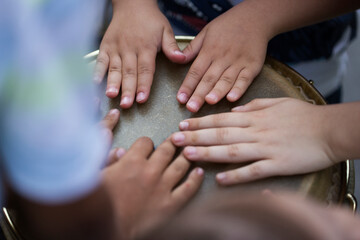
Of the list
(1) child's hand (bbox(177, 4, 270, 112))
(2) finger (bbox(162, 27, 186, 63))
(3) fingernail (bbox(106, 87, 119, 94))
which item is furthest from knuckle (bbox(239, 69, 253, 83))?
(3) fingernail (bbox(106, 87, 119, 94))

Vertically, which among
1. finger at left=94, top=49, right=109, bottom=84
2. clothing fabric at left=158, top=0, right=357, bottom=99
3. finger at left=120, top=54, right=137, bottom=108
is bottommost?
clothing fabric at left=158, top=0, right=357, bottom=99

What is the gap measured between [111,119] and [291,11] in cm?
40

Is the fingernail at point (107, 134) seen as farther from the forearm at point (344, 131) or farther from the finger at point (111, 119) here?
the forearm at point (344, 131)

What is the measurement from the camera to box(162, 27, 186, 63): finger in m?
0.61

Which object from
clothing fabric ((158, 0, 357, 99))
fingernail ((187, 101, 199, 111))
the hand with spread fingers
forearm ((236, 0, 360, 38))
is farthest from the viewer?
clothing fabric ((158, 0, 357, 99))

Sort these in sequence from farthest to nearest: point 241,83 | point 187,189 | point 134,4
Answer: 1. point 134,4
2. point 241,83
3. point 187,189

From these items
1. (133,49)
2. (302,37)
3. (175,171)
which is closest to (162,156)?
(175,171)

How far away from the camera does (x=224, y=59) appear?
64 centimetres

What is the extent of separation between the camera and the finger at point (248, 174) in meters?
0.48

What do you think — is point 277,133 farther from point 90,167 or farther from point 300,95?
point 90,167

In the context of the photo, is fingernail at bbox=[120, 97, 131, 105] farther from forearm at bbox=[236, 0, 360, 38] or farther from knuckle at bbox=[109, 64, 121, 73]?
forearm at bbox=[236, 0, 360, 38]

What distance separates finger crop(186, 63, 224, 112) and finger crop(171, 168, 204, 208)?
120mm

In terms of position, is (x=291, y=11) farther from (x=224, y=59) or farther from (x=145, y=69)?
(x=145, y=69)

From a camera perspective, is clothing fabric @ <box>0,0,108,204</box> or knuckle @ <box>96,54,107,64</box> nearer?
clothing fabric @ <box>0,0,108,204</box>
